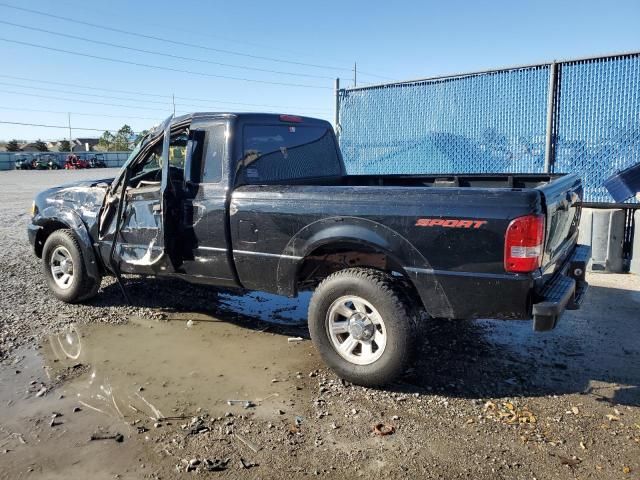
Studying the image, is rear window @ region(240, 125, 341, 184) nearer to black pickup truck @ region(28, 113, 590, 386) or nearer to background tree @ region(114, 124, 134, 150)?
black pickup truck @ region(28, 113, 590, 386)

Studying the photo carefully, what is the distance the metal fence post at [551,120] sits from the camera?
8.06m

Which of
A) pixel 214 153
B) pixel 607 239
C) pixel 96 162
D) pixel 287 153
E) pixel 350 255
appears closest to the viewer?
pixel 350 255

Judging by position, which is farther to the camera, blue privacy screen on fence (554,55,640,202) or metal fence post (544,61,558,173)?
metal fence post (544,61,558,173)

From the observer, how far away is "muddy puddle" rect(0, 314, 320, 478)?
3.24 meters

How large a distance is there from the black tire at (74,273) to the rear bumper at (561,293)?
14.8ft

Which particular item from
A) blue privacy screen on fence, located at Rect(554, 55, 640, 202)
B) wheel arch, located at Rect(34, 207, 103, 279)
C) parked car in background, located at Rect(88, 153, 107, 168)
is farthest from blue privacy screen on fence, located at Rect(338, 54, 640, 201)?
parked car in background, located at Rect(88, 153, 107, 168)

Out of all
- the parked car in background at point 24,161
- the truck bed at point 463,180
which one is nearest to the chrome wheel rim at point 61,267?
the truck bed at point 463,180

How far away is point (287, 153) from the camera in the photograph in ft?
16.9

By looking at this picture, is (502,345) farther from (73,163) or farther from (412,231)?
(73,163)

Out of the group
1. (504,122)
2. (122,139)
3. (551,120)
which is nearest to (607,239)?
(551,120)

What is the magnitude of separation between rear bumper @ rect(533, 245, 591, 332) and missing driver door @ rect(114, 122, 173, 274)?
3170 millimetres

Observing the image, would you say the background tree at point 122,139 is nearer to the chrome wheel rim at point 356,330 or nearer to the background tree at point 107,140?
the background tree at point 107,140

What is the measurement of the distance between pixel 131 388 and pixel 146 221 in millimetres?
1714

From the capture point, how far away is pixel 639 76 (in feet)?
24.5
